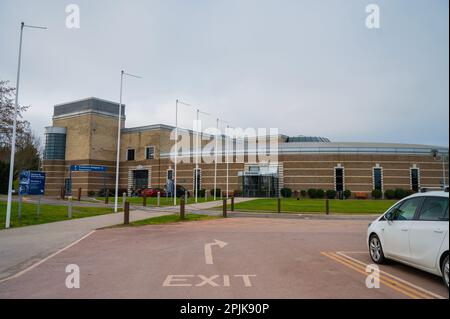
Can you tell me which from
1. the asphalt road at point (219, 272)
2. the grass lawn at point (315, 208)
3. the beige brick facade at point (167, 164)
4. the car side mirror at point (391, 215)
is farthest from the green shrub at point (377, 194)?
the car side mirror at point (391, 215)

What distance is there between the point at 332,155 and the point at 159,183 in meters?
27.4

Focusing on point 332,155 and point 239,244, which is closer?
point 239,244

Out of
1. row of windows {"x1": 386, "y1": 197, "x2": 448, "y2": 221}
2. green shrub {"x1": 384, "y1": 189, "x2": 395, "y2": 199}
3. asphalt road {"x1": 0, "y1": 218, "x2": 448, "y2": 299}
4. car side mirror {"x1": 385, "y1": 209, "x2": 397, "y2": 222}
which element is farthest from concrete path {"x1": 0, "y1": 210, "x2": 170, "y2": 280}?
green shrub {"x1": 384, "y1": 189, "x2": 395, "y2": 199}

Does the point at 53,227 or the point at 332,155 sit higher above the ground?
the point at 332,155

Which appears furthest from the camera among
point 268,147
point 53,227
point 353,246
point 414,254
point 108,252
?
point 268,147

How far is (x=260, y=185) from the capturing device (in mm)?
54125

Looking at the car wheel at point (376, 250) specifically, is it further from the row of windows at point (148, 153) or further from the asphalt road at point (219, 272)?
the row of windows at point (148, 153)

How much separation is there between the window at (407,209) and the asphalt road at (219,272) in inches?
45.8

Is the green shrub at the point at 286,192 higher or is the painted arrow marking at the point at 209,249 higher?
the green shrub at the point at 286,192

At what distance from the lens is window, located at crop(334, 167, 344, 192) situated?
52.2m

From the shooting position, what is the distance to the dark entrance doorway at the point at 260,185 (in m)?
53.9
